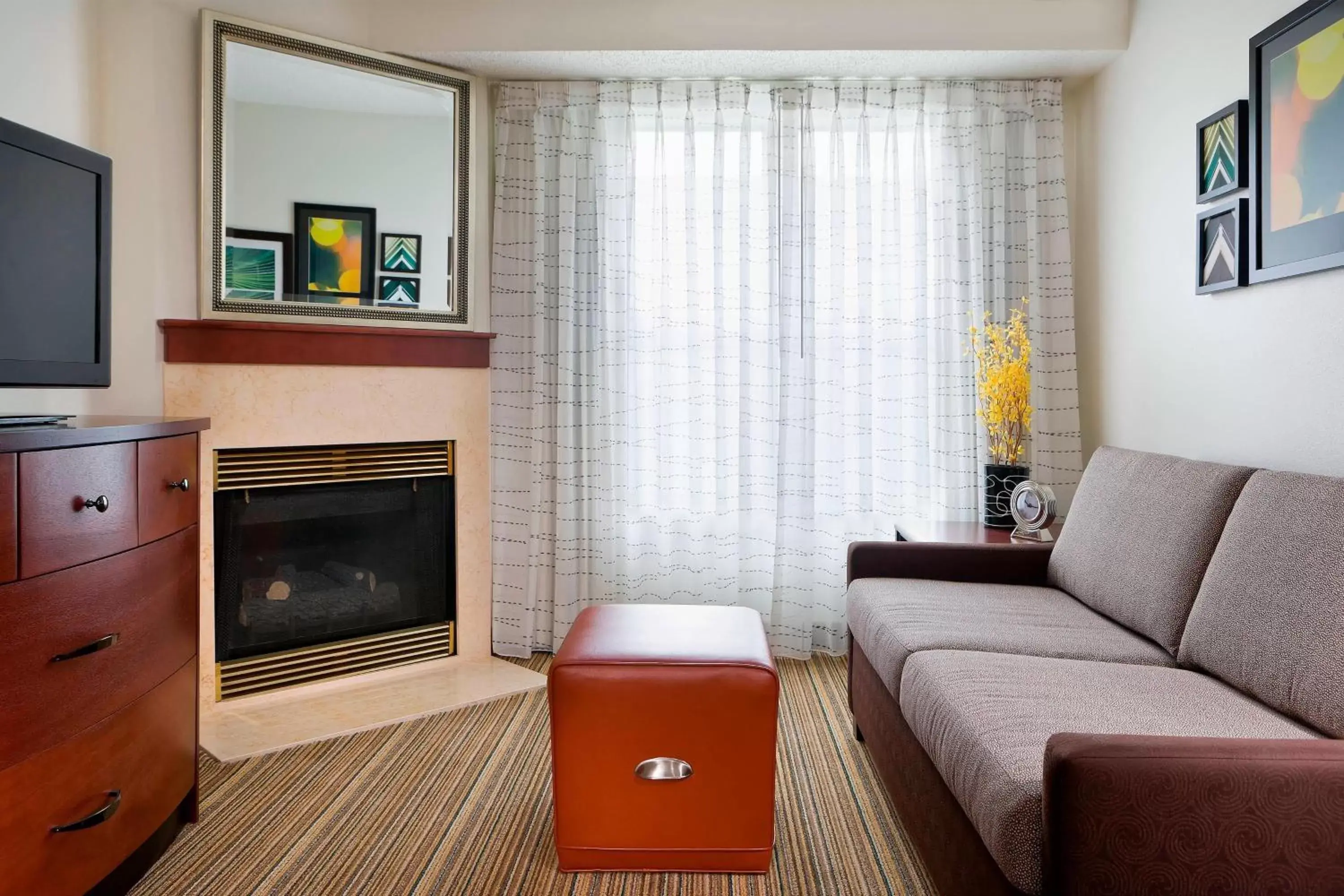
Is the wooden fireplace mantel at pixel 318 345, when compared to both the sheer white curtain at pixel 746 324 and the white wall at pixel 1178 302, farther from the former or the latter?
the white wall at pixel 1178 302

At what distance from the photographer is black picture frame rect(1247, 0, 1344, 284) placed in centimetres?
206

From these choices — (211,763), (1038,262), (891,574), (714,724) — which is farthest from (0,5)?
(1038,262)

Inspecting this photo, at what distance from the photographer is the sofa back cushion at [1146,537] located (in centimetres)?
202

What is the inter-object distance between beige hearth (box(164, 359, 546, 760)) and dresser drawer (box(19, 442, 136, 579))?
3.17 ft

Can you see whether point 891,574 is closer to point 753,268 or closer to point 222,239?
point 753,268

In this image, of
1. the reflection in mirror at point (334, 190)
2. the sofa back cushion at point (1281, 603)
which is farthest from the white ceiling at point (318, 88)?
the sofa back cushion at point (1281, 603)

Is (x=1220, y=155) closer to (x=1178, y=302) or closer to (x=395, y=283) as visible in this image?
(x=1178, y=302)

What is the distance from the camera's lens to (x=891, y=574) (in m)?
2.74

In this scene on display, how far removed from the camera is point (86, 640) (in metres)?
1.69

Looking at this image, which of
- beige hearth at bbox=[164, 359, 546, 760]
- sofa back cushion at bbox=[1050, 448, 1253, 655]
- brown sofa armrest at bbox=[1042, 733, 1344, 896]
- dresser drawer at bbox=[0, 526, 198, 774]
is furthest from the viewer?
beige hearth at bbox=[164, 359, 546, 760]

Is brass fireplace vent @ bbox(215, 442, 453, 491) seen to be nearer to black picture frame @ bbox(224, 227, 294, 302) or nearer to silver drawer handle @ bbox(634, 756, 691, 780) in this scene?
black picture frame @ bbox(224, 227, 294, 302)

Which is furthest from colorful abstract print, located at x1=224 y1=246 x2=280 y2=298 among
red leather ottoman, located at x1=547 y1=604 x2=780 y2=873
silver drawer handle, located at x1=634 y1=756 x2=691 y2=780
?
silver drawer handle, located at x1=634 y1=756 x2=691 y2=780

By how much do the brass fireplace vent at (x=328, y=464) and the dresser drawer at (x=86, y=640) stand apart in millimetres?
1043

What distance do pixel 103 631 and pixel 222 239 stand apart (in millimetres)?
1710
